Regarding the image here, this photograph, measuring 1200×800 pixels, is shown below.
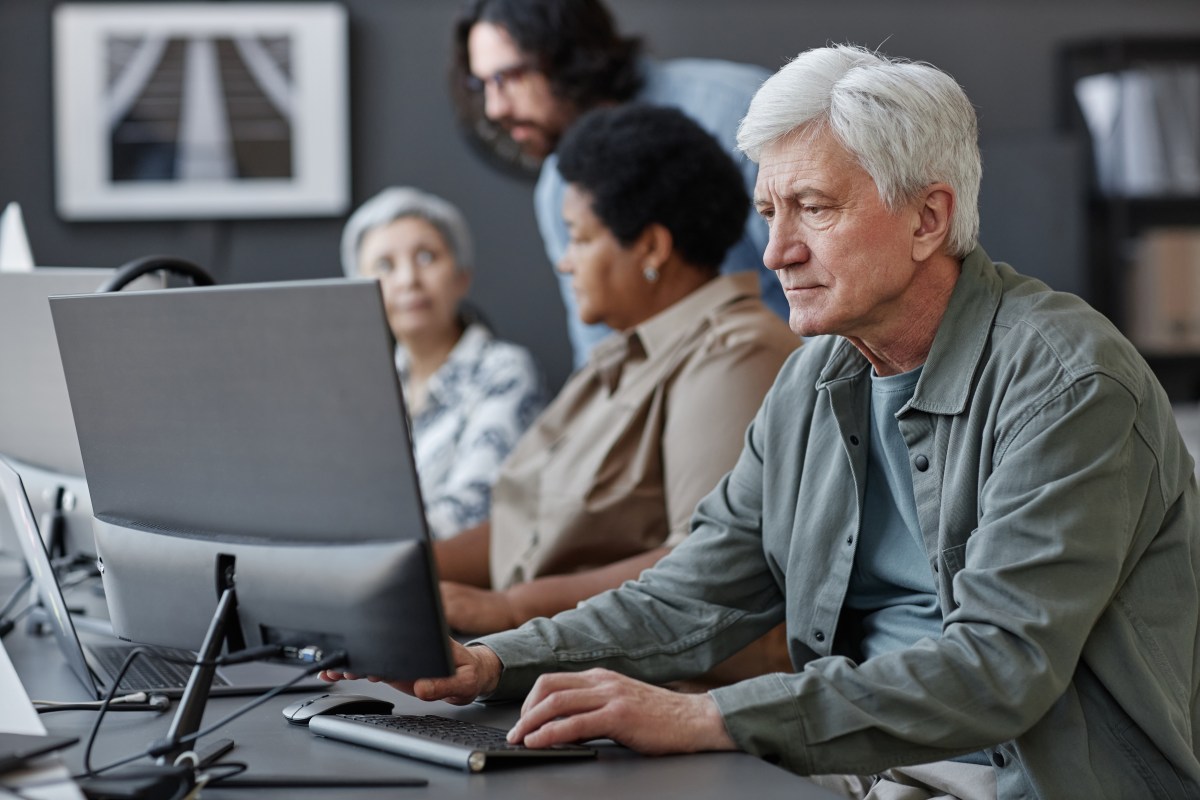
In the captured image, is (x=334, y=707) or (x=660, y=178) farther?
(x=660, y=178)

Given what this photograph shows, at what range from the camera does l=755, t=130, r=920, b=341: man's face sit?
4.19ft

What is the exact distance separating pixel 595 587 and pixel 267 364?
2.99 feet

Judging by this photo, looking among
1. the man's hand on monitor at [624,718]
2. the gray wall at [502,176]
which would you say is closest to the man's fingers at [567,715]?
the man's hand on monitor at [624,718]

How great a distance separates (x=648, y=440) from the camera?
1908 millimetres

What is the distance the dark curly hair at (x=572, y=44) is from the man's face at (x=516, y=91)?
17 mm

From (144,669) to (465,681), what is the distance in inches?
18.6

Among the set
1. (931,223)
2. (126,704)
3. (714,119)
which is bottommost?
(126,704)

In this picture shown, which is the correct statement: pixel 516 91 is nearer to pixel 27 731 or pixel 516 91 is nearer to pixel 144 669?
pixel 144 669

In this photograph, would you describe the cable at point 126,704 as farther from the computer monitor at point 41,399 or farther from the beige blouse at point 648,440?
the beige blouse at point 648,440

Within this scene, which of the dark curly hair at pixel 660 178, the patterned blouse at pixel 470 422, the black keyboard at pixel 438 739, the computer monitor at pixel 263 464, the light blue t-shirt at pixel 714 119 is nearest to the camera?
the computer monitor at pixel 263 464

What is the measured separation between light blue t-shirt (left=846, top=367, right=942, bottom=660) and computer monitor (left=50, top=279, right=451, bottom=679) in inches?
22.6

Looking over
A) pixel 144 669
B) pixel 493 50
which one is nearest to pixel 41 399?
pixel 144 669

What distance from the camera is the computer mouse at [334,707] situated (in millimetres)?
1212

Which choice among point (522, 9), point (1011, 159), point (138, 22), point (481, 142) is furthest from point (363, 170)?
point (1011, 159)
